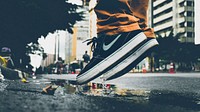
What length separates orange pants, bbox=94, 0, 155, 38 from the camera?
3.28 metres

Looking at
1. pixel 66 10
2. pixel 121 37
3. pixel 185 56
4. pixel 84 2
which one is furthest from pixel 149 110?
pixel 185 56

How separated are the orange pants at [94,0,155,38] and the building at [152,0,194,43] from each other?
54.6 meters

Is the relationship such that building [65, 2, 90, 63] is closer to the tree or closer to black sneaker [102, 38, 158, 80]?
the tree


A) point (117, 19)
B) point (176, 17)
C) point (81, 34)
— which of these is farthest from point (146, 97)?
point (176, 17)

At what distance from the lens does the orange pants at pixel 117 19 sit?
3281mm

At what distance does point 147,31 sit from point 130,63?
431 mm

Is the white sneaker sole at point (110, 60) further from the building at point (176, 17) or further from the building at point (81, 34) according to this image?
the building at point (176, 17)

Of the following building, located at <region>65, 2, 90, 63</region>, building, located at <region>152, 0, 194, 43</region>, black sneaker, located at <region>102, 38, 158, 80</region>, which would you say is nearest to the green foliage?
building, located at <region>152, 0, 194, 43</region>

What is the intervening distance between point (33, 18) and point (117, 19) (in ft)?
6.16

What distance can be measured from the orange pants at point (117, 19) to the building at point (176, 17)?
54.6 m

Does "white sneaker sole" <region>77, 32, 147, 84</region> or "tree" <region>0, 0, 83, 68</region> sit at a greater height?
"tree" <region>0, 0, 83, 68</region>

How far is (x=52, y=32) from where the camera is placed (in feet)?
14.9

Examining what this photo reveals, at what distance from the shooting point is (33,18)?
4.77 metres

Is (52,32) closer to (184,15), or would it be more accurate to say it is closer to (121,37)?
(121,37)
